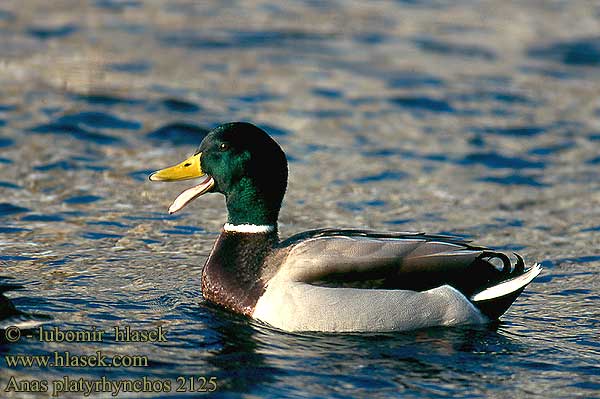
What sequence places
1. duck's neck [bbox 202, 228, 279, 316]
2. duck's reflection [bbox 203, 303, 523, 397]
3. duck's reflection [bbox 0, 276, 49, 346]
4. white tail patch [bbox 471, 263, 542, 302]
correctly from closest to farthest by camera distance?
duck's reflection [bbox 203, 303, 523, 397] < duck's reflection [bbox 0, 276, 49, 346] < white tail patch [bbox 471, 263, 542, 302] < duck's neck [bbox 202, 228, 279, 316]

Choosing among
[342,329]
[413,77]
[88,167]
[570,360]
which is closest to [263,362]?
[342,329]

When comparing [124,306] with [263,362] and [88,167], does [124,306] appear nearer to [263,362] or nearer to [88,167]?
[263,362]

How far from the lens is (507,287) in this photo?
27.0 feet

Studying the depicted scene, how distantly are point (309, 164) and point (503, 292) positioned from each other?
5056 mm

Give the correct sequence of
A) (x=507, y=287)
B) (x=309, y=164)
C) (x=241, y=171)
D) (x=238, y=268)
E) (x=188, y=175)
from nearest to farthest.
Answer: (x=507, y=287) → (x=238, y=268) → (x=241, y=171) → (x=188, y=175) → (x=309, y=164)

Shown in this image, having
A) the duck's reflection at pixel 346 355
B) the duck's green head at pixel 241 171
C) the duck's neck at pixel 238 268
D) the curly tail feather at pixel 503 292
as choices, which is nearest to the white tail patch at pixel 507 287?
the curly tail feather at pixel 503 292

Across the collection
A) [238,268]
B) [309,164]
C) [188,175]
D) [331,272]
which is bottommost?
[309,164]

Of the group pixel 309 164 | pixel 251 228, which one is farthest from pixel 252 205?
pixel 309 164

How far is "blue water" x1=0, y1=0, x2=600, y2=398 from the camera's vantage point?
7715mm

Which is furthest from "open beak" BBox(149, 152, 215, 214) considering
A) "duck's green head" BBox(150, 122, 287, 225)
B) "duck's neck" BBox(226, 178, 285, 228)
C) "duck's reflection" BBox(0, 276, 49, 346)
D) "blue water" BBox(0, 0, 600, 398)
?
"duck's reflection" BBox(0, 276, 49, 346)

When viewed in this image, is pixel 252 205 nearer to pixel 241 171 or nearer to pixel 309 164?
pixel 241 171

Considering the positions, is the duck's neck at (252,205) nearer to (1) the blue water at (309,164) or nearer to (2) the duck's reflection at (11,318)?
(1) the blue water at (309,164)

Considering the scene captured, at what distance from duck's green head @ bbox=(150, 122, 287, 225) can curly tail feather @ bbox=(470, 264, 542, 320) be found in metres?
1.63

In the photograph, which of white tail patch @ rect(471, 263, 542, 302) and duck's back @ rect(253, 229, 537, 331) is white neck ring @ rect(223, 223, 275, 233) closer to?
duck's back @ rect(253, 229, 537, 331)
